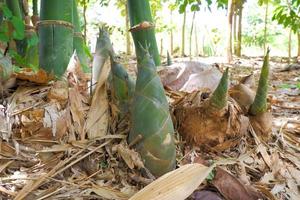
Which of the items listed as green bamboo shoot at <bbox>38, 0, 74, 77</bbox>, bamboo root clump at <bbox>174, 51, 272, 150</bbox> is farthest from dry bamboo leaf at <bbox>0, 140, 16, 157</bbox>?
bamboo root clump at <bbox>174, 51, 272, 150</bbox>

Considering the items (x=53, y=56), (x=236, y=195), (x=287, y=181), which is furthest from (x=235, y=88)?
(x=53, y=56)

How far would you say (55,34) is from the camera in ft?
3.88

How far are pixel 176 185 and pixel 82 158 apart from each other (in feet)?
0.84

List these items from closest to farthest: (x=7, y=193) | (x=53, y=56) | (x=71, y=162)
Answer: (x=7, y=193) < (x=71, y=162) < (x=53, y=56)

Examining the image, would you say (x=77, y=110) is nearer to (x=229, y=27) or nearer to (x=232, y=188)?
(x=232, y=188)

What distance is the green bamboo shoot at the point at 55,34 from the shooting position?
118 cm

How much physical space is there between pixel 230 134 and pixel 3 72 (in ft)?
2.07

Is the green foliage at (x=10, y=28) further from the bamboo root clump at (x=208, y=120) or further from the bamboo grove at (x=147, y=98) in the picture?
the bamboo root clump at (x=208, y=120)

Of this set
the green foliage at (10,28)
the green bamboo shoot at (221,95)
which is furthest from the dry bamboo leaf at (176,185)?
the green foliage at (10,28)

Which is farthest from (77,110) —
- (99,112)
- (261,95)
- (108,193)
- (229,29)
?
(229,29)

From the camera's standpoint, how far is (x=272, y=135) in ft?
4.19

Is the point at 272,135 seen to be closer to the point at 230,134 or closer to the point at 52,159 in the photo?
the point at 230,134

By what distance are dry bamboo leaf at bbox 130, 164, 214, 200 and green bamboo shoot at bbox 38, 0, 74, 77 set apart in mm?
515

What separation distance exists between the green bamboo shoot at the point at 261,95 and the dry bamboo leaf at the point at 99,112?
1.38ft
